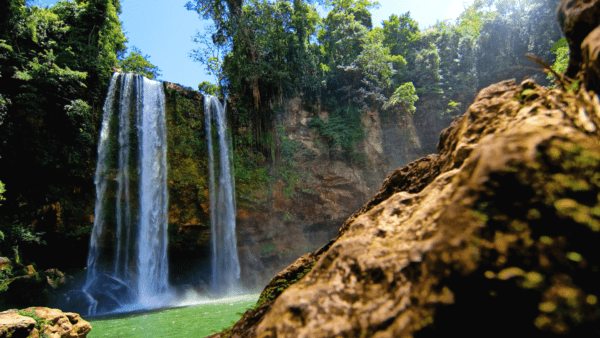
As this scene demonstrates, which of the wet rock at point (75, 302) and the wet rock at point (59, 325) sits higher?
the wet rock at point (59, 325)

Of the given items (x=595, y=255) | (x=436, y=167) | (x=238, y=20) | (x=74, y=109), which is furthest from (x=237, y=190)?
(x=595, y=255)

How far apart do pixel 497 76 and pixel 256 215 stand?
21.0m

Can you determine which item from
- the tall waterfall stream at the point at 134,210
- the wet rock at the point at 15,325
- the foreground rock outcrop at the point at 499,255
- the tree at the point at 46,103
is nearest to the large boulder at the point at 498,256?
the foreground rock outcrop at the point at 499,255

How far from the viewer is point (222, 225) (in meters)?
14.6

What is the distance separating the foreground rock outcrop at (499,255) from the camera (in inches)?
35.1

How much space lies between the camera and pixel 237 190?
610 inches

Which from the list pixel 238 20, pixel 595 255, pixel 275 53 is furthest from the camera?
pixel 275 53

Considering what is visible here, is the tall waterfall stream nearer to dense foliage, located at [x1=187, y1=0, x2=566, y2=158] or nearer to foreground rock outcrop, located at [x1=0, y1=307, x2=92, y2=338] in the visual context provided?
dense foliage, located at [x1=187, y1=0, x2=566, y2=158]

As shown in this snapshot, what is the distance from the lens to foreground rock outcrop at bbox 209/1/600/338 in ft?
2.93

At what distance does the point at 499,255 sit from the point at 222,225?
14.5m

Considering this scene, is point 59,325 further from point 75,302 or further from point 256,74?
point 256,74

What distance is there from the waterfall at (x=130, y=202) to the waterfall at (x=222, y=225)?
2.16 meters

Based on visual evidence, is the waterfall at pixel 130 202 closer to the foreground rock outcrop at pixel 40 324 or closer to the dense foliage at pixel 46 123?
the dense foliage at pixel 46 123

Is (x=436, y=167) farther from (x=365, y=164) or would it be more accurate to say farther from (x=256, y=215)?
(x=365, y=164)
